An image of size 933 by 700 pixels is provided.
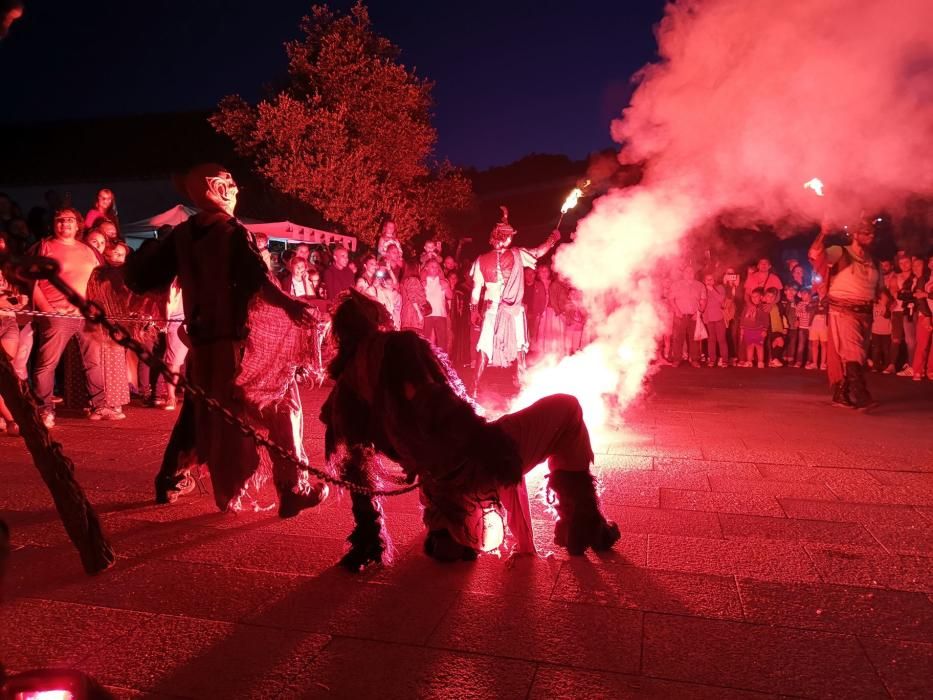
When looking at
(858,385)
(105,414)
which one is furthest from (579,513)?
(858,385)

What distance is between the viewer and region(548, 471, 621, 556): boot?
12.4 feet

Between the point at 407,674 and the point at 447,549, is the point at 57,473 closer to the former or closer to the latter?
the point at 407,674

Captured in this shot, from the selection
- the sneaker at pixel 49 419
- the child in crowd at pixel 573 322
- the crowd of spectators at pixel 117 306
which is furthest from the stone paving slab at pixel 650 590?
the child in crowd at pixel 573 322

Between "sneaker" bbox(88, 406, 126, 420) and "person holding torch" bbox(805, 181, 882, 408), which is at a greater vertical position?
"person holding torch" bbox(805, 181, 882, 408)

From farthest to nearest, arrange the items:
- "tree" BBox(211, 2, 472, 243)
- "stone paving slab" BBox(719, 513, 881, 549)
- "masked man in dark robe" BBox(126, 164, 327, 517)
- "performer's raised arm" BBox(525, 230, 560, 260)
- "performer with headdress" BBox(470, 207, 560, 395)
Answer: "tree" BBox(211, 2, 472, 243) < "performer with headdress" BBox(470, 207, 560, 395) < "performer's raised arm" BBox(525, 230, 560, 260) < "masked man in dark robe" BBox(126, 164, 327, 517) < "stone paving slab" BBox(719, 513, 881, 549)

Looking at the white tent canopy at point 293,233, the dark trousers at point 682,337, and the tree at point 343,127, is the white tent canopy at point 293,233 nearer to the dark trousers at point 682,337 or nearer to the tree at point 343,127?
the tree at point 343,127

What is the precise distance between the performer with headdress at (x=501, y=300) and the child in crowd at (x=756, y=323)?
605 cm

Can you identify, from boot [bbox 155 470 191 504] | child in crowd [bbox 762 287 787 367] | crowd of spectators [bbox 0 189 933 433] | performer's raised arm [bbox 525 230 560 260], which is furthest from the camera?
child in crowd [bbox 762 287 787 367]

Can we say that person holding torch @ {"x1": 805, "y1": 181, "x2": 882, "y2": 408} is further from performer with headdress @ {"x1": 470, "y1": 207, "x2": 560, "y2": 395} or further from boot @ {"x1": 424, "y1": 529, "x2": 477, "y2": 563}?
boot @ {"x1": 424, "y1": 529, "x2": 477, "y2": 563}

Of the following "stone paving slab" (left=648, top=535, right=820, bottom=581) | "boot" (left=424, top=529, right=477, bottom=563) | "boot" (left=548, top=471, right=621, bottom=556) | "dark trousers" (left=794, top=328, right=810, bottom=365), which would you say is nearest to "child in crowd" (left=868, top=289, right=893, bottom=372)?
"dark trousers" (left=794, top=328, right=810, bottom=365)

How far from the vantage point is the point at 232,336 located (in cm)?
423

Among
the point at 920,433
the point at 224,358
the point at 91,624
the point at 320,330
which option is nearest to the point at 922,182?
the point at 920,433

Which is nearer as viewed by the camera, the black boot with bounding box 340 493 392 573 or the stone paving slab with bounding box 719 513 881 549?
the black boot with bounding box 340 493 392 573

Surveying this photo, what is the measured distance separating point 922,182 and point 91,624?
7096 mm
